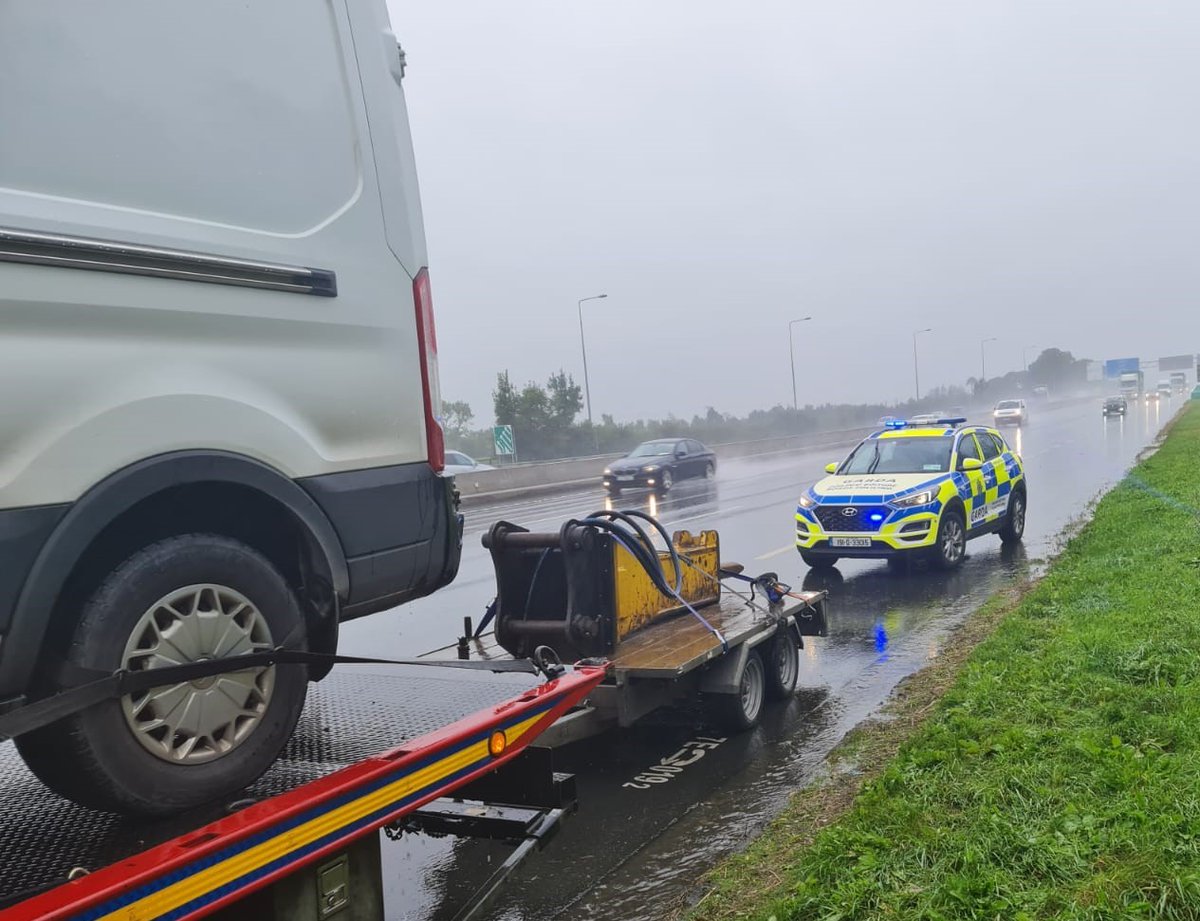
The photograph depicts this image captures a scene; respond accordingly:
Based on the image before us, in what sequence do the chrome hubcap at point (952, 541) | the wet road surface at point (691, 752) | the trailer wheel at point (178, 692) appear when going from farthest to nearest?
the chrome hubcap at point (952, 541), the wet road surface at point (691, 752), the trailer wheel at point (178, 692)

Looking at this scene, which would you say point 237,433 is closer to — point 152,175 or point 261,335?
point 261,335

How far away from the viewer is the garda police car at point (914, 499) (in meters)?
11.3

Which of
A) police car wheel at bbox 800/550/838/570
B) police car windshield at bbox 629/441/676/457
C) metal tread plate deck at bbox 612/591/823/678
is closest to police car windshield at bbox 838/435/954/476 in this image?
police car wheel at bbox 800/550/838/570

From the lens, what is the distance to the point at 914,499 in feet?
37.3

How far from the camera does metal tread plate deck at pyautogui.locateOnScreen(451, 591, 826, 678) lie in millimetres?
5289

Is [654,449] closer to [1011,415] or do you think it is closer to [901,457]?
[901,457]

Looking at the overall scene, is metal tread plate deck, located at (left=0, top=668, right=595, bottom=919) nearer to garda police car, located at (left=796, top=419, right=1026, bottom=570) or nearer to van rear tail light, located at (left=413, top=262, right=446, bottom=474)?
van rear tail light, located at (left=413, top=262, right=446, bottom=474)

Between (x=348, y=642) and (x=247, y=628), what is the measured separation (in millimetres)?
6774

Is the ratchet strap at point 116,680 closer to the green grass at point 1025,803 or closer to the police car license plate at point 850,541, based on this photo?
the green grass at point 1025,803

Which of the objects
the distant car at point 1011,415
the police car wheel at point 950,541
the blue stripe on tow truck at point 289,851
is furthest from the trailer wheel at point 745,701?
the distant car at point 1011,415

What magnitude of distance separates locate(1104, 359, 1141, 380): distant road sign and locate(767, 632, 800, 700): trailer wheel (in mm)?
109305

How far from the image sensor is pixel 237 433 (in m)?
2.69

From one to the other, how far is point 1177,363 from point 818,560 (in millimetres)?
130234

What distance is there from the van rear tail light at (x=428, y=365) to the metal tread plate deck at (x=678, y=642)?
2.30m
